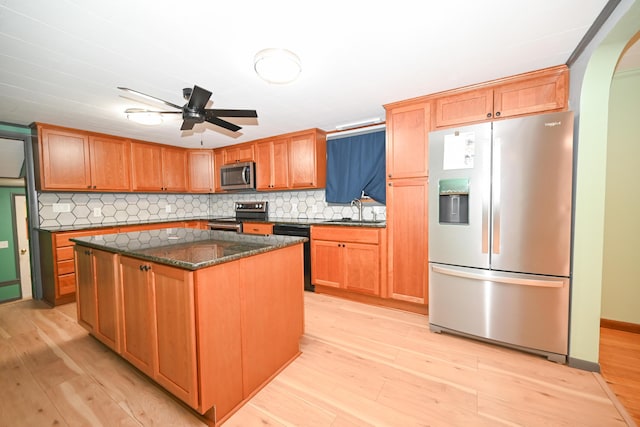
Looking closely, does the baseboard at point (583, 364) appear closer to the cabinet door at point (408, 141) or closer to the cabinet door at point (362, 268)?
the cabinet door at point (362, 268)

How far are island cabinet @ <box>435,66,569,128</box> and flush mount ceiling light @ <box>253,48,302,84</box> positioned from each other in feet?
5.22

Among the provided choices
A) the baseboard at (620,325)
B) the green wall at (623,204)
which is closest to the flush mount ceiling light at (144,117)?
the green wall at (623,204)

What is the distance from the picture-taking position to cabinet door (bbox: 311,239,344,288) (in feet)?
10.5

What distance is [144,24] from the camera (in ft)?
4.87

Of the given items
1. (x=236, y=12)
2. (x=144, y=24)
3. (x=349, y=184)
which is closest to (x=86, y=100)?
(x=144, y=24)

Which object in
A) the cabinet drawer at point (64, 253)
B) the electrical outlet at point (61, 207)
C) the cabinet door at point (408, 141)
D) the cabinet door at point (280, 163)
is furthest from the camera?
the cabinet door at point (280, 163)

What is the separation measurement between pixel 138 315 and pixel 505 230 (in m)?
2.70

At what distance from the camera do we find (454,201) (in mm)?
2221

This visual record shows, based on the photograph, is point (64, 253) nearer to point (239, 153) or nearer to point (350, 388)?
point (239, 153)

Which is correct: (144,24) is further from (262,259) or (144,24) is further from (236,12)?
(262,259)

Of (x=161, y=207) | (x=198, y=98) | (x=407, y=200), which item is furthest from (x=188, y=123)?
(x=161, y=207)

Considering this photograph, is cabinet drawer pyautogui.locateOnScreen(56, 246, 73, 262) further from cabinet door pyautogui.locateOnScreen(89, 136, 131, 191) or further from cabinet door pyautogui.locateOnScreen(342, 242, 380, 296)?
cabinet door pyautogui.locateOnScreen(342, 242, 380, 296)

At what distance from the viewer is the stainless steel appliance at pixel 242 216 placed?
13.9ft

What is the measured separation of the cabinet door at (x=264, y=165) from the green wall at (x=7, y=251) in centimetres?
371
